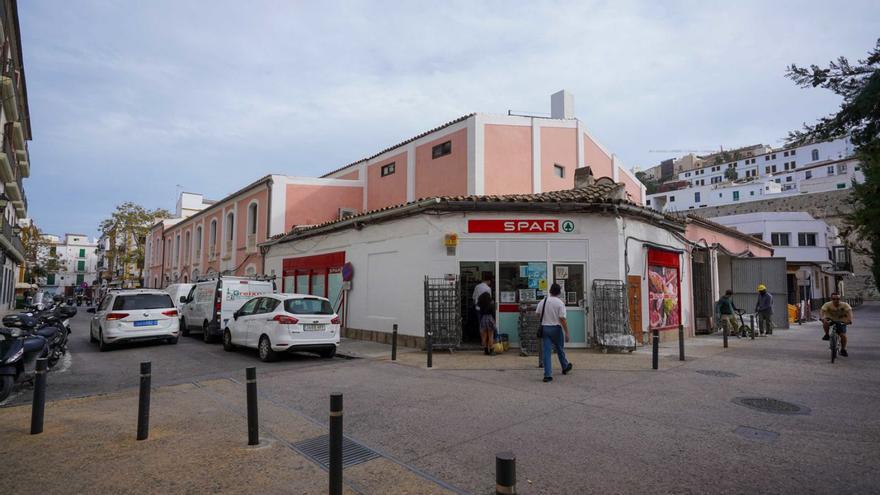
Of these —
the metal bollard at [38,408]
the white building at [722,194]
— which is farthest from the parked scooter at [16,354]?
the white building at [722,194]

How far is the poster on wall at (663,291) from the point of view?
13391 millimetres

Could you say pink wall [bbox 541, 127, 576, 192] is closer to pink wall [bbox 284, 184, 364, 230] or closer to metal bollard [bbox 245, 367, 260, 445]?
pink wall [bbox 284, 184, 364, 230]

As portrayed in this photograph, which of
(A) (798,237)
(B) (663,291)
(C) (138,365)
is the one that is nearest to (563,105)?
(B) (663,291)

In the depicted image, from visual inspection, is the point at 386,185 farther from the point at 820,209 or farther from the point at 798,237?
the point at 820,209

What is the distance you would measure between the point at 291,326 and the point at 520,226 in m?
6.13

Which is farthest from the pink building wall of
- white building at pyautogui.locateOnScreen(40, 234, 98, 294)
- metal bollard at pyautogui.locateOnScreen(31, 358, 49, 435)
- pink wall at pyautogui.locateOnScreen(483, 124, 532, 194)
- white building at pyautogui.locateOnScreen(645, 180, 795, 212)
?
white building at pyautogui.locateOnScreen(40, 234, 98, 294)

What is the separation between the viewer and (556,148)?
2016cm

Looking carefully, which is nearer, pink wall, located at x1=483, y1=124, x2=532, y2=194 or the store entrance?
the store entrance

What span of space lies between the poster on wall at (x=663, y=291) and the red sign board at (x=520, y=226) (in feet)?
11.2

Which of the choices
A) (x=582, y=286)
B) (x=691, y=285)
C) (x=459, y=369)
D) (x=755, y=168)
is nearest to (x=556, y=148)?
(x=691, y=285)

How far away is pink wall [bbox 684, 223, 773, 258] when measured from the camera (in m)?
17.6

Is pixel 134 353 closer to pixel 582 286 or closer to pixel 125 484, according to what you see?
pixel 125 484

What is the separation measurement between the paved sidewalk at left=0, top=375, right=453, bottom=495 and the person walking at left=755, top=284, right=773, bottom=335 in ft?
55.5

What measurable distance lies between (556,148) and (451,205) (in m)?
9.70
